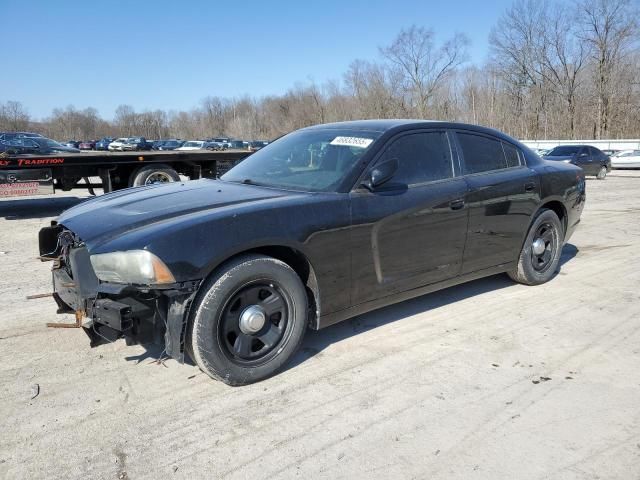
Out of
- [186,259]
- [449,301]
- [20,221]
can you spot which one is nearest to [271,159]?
[186,259]

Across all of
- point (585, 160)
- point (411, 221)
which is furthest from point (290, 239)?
point (585, 160)

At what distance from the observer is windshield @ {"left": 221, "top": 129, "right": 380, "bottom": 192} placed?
12.1 feet

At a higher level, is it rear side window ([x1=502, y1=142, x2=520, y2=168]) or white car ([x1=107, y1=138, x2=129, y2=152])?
white car ([x1=107, y1=138, x2=129, y2=152])

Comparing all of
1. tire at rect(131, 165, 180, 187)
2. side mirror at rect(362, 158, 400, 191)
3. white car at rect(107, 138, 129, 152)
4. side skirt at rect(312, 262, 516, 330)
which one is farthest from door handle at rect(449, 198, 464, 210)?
white car at rect(107, 138, 129, 152)

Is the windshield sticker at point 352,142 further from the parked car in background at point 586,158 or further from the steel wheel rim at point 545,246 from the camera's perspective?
the parked car in background at point 586,158

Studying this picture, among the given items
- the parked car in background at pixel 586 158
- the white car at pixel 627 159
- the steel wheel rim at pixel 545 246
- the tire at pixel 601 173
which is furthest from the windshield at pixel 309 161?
the white car at pixel 627 159

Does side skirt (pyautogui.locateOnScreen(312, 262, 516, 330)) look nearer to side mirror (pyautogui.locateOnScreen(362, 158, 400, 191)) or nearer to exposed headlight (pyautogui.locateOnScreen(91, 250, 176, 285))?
side mirror (pyautogui.locateOnScreen(362, 158, 400, 191))

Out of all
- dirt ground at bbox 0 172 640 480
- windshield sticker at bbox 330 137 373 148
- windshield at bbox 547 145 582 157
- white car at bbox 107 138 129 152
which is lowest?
dirt ground at bbox 0 172 640 480

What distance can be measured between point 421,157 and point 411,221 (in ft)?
1.95

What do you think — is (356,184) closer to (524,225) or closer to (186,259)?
(186,259)

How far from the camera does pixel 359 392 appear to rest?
3.08 m

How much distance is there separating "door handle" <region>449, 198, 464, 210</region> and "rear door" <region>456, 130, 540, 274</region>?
69 millimetres

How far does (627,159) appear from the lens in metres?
28.1

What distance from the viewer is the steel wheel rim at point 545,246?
511cm
